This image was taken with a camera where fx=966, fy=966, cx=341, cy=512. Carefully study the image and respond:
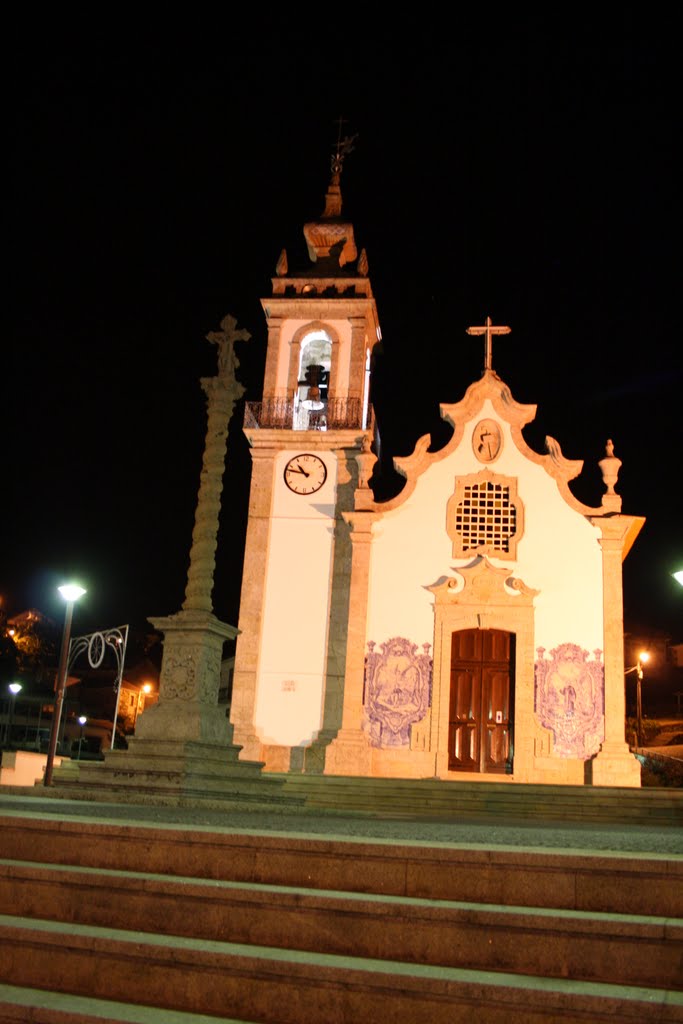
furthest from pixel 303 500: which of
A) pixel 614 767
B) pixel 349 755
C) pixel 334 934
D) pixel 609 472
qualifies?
pixel 334 934

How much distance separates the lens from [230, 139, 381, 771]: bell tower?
20.2m

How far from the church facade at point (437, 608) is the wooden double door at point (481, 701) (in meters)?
0.03

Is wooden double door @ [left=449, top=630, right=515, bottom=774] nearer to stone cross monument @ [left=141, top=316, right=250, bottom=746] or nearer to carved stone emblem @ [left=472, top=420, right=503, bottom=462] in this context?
carved stone emblem @ [left=472, top=420, right=503, bottom=462]

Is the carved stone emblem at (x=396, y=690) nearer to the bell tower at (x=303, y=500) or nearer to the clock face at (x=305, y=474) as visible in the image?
the bell tower at (x=303, y=500)

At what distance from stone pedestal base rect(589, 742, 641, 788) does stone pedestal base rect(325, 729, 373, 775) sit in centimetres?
431

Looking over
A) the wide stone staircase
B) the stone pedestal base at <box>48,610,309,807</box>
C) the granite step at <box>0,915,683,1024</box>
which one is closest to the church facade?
the stone pedestal base at <box>48,610,309,807</box>

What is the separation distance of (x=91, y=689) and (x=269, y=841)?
5106 centimetres

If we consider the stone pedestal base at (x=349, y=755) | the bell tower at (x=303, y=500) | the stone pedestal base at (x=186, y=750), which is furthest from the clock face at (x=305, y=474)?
the stone pedestal base at (x=186, y=750)

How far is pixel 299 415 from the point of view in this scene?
75.8 ft

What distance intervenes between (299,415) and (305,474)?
6.00ft

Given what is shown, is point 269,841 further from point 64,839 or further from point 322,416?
point 322,416

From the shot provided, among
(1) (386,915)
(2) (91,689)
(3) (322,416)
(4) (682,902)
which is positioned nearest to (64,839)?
(1) (386,915)

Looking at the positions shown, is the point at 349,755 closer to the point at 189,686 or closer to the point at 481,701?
the point at 481,701

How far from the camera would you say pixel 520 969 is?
172 inches
